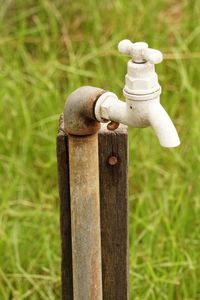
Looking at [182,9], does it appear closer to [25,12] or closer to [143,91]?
[25,12]

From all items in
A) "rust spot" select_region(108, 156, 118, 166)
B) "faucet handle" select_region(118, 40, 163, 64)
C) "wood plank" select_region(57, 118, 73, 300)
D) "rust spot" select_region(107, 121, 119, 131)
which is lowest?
"wood plank" select_region(57, 118, 73, 300)

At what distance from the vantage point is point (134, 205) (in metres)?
3.23

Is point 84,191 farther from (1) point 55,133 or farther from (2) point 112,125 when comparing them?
(1) point 55,133

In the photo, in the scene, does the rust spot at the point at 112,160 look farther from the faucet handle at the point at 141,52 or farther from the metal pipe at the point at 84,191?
the faucet handle at the point at 141,52

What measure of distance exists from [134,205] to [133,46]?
5.13 ft

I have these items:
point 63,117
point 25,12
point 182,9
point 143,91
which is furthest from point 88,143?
point 182,9

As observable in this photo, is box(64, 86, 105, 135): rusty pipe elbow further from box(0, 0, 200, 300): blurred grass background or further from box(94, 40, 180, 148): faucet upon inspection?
box(0, 0, 200, 300): blurred grass background

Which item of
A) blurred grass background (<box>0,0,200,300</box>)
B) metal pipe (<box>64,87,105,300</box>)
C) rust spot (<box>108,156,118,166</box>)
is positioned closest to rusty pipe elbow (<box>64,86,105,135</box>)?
metal pipe (<box>64,87,105,300</box>)

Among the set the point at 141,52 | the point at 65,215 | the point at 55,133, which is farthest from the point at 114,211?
the point at 55,133

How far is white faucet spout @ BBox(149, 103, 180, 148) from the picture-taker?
1.72 m

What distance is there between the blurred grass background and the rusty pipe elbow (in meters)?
0.91

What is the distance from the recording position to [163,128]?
1731 mm

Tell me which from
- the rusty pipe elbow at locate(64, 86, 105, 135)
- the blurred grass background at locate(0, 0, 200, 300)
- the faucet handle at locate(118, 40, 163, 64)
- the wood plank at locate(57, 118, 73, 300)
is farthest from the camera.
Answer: the blurred grass background at locate(0, 0, 200, 300)

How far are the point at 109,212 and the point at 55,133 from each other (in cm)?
144
